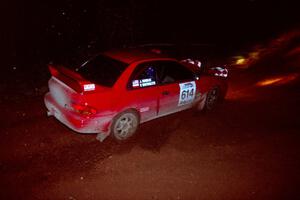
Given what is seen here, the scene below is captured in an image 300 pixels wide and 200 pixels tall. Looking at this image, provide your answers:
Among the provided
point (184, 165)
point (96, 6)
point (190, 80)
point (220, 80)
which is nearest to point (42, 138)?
point (184, 165)

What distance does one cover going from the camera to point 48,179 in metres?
5.01

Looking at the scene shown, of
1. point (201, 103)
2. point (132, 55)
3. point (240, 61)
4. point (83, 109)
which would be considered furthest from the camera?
point (240, 61)

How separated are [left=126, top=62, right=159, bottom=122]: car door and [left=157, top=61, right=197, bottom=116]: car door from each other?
0.16 meters

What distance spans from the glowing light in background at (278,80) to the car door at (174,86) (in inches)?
168

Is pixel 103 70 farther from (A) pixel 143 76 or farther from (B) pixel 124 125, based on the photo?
(B) pixel 124 125

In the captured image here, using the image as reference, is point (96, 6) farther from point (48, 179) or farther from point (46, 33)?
point (48, 179)

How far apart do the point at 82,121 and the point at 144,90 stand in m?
1.38

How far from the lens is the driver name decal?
677 centimetres

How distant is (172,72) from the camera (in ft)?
22.1

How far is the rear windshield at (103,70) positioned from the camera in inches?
229

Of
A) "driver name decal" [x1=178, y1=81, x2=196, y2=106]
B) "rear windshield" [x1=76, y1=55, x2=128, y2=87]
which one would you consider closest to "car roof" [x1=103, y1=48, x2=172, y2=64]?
"rear windshield" [x1=76, y1=55, x2=128, y2=87]

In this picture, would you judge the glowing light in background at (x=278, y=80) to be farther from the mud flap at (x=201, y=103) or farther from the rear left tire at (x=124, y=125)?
the rear left tire at (x=124, y=125)

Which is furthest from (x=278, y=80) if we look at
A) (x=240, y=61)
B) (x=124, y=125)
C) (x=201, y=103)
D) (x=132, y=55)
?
(x=124, y=125)

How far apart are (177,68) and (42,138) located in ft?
10.4
